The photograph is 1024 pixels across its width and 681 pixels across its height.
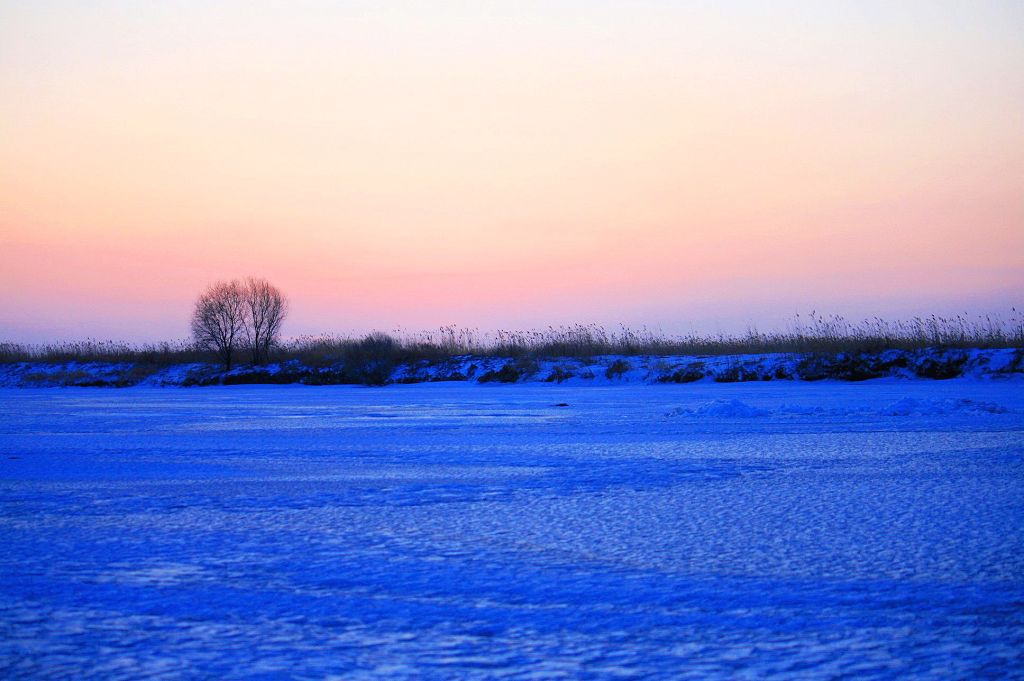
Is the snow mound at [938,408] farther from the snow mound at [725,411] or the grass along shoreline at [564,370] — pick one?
the grass along shoreline at [564,370]

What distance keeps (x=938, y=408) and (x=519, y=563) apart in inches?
268

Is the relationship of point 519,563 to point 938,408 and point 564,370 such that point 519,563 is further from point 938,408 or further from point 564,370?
point 564,370

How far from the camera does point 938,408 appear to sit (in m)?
7.81

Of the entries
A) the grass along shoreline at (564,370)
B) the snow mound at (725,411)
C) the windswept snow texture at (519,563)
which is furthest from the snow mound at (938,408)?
the grass along shoreline at (564,370)

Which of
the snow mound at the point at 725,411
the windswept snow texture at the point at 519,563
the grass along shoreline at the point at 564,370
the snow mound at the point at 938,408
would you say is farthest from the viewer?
the grass along shoreline at the point at 564,370

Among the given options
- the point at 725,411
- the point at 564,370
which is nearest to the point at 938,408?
the point at 725,411

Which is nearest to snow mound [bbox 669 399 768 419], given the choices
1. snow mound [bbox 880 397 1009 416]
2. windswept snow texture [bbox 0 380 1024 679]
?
snow mound [bbox 880 397 1009 416]

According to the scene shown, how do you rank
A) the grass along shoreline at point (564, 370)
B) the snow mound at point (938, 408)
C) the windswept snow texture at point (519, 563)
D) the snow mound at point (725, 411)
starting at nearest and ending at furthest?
the windswept snow texture at point (519, 563), the snow mound at point (938, 408), the snow mound at point (725, 411), the grass along shoreline at point (564, 370)

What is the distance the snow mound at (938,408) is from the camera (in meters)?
7.59

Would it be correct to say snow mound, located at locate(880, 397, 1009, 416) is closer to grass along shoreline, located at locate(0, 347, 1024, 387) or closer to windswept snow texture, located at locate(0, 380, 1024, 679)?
windswept snow texture, located at locate(0, 380, 1024, 679)

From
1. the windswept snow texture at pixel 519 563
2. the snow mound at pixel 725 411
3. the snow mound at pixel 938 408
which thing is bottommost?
the snow mound at pixel 938 408

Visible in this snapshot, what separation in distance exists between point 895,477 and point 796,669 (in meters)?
2.80

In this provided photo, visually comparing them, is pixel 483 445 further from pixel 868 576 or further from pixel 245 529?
pixel 868 576

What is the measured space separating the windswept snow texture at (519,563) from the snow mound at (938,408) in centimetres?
226
